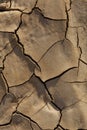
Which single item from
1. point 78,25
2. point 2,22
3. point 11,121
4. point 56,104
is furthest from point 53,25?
point 11,121

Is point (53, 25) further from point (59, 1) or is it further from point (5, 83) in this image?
point (5, 83)

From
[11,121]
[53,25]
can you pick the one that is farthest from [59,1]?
[11,121]

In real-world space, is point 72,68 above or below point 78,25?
below

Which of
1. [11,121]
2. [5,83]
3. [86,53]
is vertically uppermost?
[86,53]

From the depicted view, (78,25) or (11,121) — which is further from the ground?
(78,25)

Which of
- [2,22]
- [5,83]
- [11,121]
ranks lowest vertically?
[11,121]

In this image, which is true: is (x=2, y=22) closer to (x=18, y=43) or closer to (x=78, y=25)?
(x=18, y=43)
